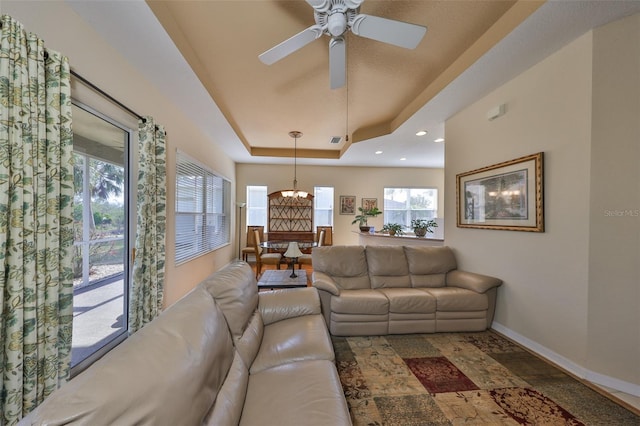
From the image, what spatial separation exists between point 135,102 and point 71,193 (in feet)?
4.09

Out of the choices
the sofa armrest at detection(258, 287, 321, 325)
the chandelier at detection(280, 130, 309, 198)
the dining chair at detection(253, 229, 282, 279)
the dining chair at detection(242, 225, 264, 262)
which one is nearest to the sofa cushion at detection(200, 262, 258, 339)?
the sofa armrest at detection(258, 287, 321, 325)

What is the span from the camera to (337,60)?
1940mm

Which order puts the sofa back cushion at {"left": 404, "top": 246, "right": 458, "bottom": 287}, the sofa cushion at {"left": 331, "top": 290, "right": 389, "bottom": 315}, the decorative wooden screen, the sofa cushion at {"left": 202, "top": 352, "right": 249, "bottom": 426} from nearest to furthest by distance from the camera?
the sofa cushion at {"left": 202, "top": 352, "right": 249, "bottom": 426} < the sofa cushion at {"left": 331, "top": 290, "right": 389, "bottom": 315} < the sofa back cushion at {"left": 404, "top": 246, "right": 458, "bottom": 287} < the decorative wooden screen

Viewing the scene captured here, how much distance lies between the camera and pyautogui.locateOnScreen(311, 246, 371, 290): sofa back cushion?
10.2 feet

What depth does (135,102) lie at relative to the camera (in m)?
2.34

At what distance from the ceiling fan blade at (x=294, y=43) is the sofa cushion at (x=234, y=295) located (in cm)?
167

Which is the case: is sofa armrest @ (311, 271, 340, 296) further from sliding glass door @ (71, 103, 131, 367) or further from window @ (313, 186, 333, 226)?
window @ (313, 186, 333, 226)

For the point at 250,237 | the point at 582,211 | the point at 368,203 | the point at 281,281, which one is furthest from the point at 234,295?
the point at 368,203

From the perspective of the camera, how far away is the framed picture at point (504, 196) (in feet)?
7.57

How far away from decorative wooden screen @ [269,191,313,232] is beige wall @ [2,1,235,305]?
2424 millimetres

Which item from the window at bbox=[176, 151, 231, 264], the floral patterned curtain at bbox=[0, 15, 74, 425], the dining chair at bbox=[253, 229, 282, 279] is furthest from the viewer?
the dining chair at bbox=[253, 229, 282, 279]

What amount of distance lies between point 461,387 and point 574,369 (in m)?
1.00

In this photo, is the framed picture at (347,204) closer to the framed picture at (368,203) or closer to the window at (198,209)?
the framed picture at (368,203)

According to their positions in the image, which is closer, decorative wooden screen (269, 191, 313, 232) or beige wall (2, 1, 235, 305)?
beige wall (2, 1, 235, 305)
